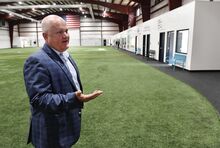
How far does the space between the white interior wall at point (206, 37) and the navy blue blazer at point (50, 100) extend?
30.3 ft

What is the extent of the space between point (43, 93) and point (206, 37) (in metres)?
9.83

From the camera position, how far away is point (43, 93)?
135 centimetres

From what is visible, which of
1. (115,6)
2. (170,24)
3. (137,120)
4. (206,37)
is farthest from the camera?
(115,6)

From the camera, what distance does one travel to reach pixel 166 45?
44.3 ft

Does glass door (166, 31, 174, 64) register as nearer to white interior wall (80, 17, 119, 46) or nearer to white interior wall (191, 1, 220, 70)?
white interior wall (191, 1, 220, 70)

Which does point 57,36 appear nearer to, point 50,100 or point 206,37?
point 50,100

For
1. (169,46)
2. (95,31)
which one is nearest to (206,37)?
(169,46)

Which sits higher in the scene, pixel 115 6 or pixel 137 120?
pixel 115 6

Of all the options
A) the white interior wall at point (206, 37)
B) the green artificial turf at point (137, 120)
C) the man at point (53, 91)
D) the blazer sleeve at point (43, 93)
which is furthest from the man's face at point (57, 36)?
the white interior wall at point (206, 37)

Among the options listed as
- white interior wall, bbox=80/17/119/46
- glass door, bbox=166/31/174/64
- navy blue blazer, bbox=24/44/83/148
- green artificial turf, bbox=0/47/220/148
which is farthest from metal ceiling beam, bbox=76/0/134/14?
navy blue blazer, bbox=24/44/83/148

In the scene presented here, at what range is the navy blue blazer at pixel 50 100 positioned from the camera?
1.35 meters

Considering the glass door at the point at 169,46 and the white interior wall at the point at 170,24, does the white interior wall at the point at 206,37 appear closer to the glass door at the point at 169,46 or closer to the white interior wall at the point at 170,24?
the white interior wall at the point at 170,24

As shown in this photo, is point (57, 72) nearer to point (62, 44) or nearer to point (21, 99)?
point (62, 44)

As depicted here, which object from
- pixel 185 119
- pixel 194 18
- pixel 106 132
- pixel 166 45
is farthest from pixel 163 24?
pixel 106 132
